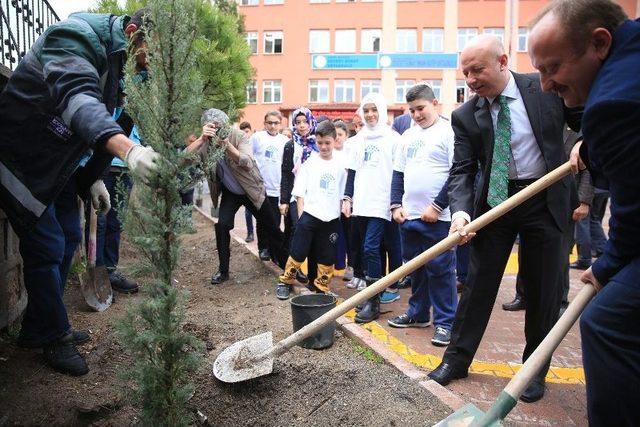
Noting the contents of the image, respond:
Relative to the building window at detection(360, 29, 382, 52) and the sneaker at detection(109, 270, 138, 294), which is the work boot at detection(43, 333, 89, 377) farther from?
the building window at detection(360, 29, 382, 52)

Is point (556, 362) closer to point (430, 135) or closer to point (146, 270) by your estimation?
point (430, 135)

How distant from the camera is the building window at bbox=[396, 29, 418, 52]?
116 ft

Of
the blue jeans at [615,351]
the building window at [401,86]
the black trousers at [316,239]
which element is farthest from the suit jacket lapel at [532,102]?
the building window at [401,86]

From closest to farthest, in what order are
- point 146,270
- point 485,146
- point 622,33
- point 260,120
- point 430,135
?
point 622,33 → point 146,270 → point 485,146 → point 430,135 → point 260,120

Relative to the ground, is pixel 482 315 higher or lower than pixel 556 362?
higher

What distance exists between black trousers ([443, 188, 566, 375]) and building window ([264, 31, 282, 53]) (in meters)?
35.9

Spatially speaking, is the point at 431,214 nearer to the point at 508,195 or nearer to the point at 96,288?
the point at 508,195

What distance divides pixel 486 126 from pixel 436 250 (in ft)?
2.90

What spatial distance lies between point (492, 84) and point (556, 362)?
219 cm

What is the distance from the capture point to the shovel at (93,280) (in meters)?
4.46

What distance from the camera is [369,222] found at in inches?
201

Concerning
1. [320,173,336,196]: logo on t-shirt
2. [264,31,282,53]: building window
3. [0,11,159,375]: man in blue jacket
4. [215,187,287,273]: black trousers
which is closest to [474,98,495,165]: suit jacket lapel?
[0,11,159,375]: man in blue jacket

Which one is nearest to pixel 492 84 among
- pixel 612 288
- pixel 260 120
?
pixel 612 288

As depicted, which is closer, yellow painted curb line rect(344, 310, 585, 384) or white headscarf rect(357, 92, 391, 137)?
yellow painted curb line rect(344, 310, 585, 384)
